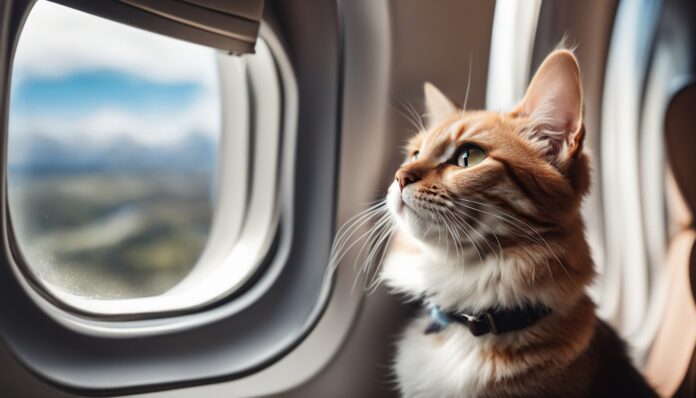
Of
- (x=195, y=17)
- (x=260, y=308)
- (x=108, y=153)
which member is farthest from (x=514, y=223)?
(x=108, y=153)

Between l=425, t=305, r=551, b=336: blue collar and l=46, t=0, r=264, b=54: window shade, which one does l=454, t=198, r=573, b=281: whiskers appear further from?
l=46, t=0, r=264, b=54: window shade

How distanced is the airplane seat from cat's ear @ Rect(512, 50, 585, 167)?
0.66 meters

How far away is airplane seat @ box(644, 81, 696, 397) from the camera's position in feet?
4.01

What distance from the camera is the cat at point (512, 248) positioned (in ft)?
2.79

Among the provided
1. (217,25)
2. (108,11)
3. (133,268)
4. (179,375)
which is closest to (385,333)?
(179,375)

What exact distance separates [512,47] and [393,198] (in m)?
0.55

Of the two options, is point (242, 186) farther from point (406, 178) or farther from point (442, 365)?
point (442, 365)

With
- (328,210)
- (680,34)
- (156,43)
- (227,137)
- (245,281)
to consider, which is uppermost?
(680,34)

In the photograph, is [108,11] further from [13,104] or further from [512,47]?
[512,47]

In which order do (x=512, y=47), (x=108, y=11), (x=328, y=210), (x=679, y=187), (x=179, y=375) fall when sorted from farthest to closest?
(x=679, y=187)
(x=512, y=47)
(x=328, y=210)
(x=179, y=375)
(x=108, y=11)

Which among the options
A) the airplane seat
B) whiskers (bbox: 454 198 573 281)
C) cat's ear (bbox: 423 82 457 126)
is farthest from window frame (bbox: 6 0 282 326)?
the airplane seat

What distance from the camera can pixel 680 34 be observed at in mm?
1389

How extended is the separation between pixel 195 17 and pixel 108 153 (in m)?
0.30

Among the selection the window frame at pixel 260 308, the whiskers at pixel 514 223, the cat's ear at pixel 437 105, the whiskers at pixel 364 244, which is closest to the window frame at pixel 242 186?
the window frame at pixel 260 308
